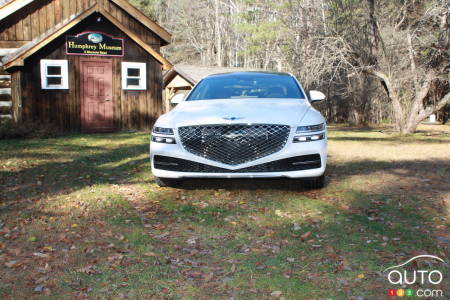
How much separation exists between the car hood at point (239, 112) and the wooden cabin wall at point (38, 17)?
41.0 ft

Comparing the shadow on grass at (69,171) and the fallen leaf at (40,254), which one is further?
the shadow on grass at (69,171)

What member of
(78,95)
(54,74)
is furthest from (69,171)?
(54,74)

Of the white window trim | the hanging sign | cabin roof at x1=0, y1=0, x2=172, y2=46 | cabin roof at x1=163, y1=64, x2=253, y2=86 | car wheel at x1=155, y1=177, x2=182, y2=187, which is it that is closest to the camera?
car wheel at x1=155, y1=177, x2=182, y2=187

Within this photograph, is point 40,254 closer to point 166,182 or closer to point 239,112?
point 166,182

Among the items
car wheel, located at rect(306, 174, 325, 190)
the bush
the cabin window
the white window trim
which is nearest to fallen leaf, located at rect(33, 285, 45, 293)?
car wheel, located at rect(306, 174, 325, 190)

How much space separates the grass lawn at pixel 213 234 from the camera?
3395 millimetres

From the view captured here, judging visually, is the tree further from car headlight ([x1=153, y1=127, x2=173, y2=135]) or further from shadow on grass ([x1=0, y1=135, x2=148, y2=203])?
car headlight ([x1=153, y1=127, x2=173, y2=135])

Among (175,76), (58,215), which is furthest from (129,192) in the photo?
(175,76)

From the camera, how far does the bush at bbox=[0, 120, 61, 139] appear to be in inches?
560

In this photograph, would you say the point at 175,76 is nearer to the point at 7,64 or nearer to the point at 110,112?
the point at 110,112

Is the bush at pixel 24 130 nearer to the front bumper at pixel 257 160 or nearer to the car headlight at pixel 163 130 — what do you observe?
the car headlight at pixel 163 130

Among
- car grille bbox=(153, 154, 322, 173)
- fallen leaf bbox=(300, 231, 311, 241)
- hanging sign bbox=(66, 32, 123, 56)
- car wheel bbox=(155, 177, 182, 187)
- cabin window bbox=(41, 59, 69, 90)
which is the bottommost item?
fallen leaf bbox=(300, 231, 311, 241)

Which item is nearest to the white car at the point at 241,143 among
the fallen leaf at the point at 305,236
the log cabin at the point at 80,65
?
the fallen leaf at the point at 305,236

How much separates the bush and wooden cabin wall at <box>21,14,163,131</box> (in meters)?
0.84
